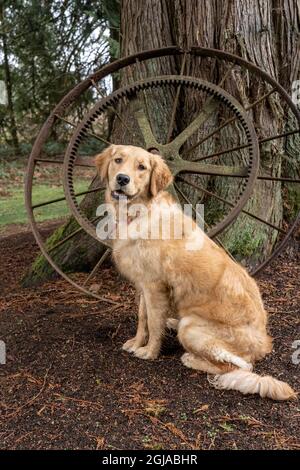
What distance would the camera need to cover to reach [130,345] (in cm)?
389

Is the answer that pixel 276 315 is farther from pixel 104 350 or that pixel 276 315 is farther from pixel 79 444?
pixel 79 444

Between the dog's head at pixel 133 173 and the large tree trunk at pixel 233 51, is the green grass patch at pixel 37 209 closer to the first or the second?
the large tree trunk at pixel 233 51

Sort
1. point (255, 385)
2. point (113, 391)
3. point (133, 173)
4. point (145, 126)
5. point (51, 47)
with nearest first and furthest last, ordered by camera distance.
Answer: point (255, 385) → point (113, 391) → point (133, 173) → point (145, 126) → point (51, 47)

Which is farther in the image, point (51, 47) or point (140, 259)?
point (51, 47)

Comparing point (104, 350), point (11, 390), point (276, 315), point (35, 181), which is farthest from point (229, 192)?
point (35, 181)

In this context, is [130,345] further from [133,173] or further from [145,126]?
[145,126]

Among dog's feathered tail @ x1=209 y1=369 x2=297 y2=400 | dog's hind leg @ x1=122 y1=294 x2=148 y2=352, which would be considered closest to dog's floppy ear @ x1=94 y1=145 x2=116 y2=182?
dog's hind leg @ x1=122 y1=294 x2=148 y2=352

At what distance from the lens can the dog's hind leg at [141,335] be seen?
3.88 m

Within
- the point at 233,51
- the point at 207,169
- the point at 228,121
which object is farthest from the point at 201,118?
the point at 233,51

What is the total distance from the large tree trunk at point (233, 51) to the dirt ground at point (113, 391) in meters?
0.86

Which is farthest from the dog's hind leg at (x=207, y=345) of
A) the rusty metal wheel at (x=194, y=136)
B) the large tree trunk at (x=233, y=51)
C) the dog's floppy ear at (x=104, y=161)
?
the large tree trunk at (x=233, y=51)

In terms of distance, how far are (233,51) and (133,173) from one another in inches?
78.5

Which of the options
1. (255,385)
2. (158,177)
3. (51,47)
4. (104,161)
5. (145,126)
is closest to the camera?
(255,385)

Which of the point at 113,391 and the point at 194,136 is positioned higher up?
the point at 194,136
